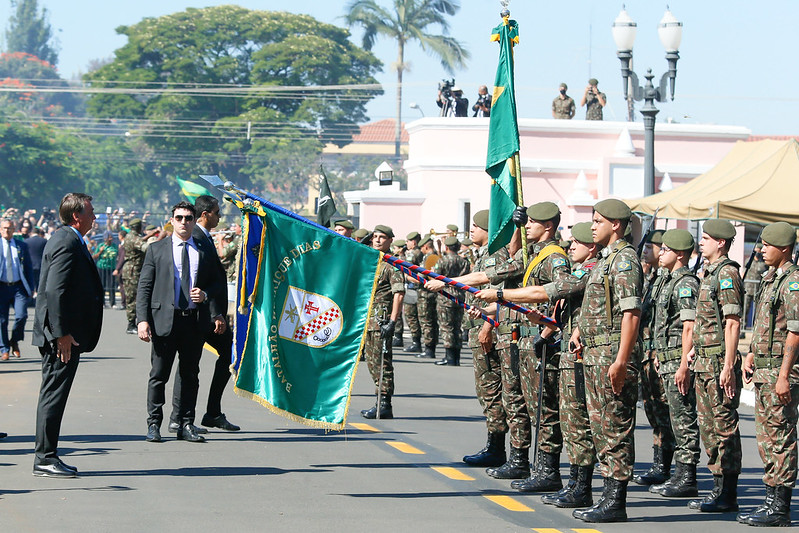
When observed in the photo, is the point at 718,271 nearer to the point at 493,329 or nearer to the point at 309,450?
the point at 493,329

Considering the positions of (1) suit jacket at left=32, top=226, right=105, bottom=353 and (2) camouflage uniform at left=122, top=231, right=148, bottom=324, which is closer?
(1) suit jacket at left=32, top=226, right=105, bottom=353

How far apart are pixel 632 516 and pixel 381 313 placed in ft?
17.0

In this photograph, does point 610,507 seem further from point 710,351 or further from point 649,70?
point 649,70

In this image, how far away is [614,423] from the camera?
8.26 metres

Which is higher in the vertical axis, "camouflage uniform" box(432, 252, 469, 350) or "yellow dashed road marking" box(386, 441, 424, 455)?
"camouflage uniform" box(432, 252, 469, 350)

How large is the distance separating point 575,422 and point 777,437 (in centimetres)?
136

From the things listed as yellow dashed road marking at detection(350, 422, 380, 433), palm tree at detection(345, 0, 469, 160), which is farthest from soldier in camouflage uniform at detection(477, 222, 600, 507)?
palm tree at detection(345, 0, 469, 160)

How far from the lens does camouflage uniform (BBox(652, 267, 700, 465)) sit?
9391mm

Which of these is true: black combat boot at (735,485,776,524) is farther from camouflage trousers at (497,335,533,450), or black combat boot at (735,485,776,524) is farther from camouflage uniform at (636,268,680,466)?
camouflage trousers at (497,335,533,450)

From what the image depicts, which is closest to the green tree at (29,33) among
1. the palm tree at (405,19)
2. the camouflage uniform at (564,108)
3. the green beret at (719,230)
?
the palm tree at (405,19)

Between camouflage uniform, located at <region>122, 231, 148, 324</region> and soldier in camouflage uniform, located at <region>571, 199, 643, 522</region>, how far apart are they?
1383 cm

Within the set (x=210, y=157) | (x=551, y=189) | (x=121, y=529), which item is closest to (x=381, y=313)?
(x=121, y=529)

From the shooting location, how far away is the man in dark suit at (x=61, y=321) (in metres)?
9.04

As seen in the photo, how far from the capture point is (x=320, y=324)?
363 inches
